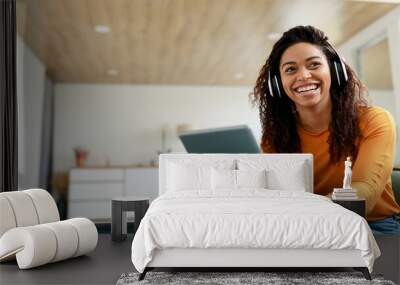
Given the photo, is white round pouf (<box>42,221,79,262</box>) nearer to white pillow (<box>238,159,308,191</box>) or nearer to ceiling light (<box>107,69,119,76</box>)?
white pillow (<box>238,159,308,191</box>)

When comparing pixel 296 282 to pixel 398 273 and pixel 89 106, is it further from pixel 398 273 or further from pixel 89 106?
pixel 89 106

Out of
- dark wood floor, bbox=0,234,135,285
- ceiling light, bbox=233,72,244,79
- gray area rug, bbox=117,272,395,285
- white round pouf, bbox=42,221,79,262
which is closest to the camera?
gray area rug, bbox=117,272,395,285

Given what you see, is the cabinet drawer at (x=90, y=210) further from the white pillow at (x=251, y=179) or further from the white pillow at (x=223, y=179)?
the white pillow at (x=251, y=179)

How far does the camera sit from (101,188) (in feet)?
27.3

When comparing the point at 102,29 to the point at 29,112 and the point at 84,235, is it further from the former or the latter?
the point at 84,235

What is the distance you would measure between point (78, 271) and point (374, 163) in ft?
7.87

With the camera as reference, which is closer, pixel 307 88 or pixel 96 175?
pixel 307 88

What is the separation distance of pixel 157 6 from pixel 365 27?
3.04 metres

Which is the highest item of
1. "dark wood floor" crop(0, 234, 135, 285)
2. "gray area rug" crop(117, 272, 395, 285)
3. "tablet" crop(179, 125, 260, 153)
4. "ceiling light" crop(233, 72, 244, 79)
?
"ceiling light" crop(233, 72, 244, 79)

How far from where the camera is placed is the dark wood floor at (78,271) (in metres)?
2.84

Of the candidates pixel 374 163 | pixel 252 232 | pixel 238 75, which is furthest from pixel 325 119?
pixel 238 75

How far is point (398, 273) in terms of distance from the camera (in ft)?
9.75

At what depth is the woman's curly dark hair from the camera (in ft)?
13.0

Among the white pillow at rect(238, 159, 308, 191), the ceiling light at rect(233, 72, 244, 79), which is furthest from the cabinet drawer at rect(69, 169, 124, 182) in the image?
the white pillow at rect(238, 159, 308, 191)
